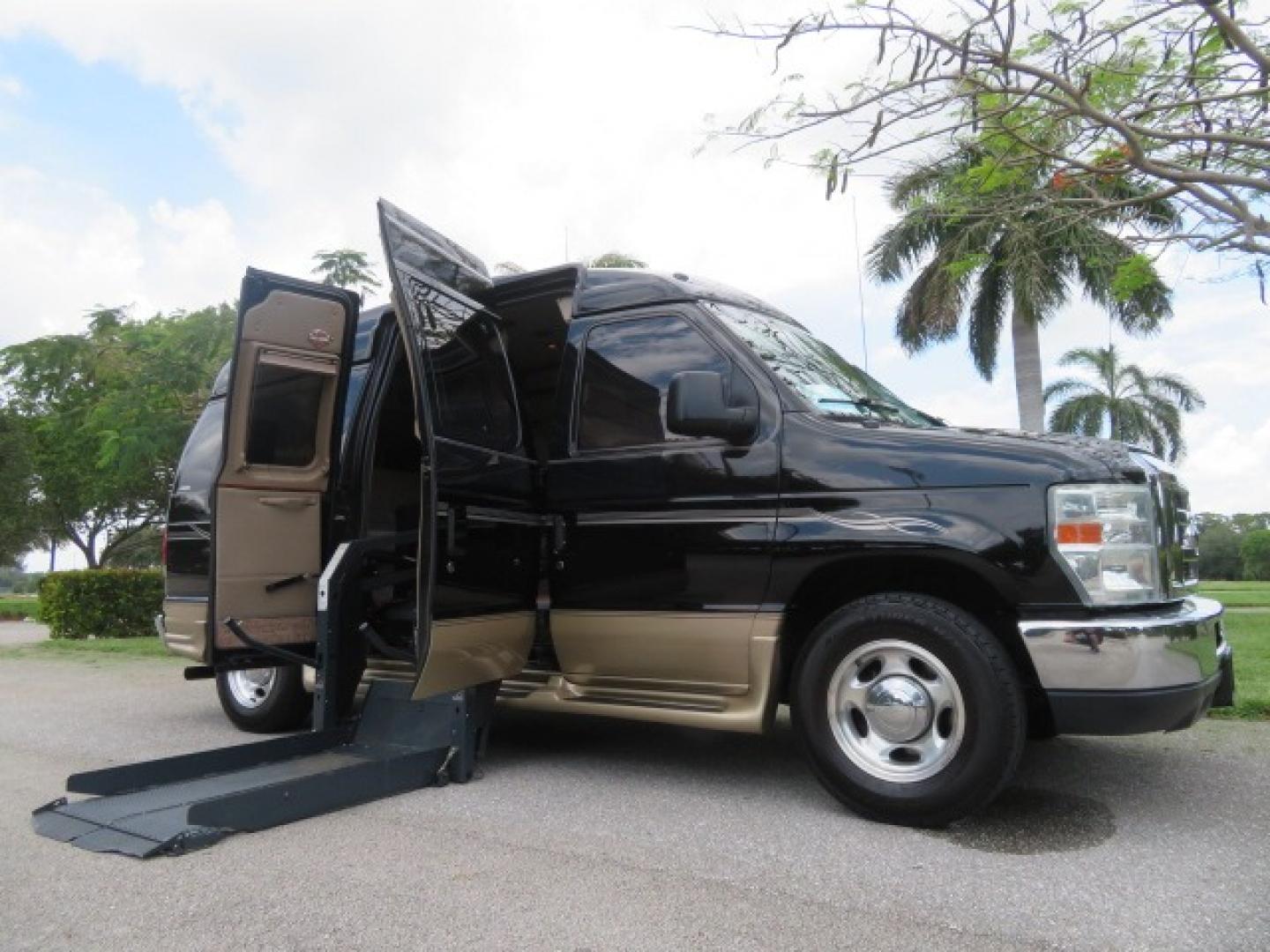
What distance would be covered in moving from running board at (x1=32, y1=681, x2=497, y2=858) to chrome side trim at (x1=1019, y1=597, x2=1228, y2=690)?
8.46 ft

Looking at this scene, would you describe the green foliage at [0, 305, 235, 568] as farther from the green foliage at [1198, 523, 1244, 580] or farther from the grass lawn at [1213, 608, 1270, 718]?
the green foliage at [1198, 523, 1244, 580]

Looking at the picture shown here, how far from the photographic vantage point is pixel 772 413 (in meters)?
4.52

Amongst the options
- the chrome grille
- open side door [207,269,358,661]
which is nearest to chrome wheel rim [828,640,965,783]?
the chrome grille

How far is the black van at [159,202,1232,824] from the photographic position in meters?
3.89

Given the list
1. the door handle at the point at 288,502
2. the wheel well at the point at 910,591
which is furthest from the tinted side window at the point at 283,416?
the wheel well at the point at 910,591

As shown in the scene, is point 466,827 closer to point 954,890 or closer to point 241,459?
point 954,890

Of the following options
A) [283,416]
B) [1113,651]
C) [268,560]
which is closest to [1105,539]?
[1113,651]

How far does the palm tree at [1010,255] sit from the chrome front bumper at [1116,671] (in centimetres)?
401

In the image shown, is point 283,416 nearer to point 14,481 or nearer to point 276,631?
point 276,631

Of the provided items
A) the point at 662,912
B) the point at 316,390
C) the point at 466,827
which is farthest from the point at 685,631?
the point at 316,390

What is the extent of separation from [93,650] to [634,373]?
10.5 metres

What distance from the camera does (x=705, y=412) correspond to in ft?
14.2

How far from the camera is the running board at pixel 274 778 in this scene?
3855 millimetres

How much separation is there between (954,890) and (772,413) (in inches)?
81.9
